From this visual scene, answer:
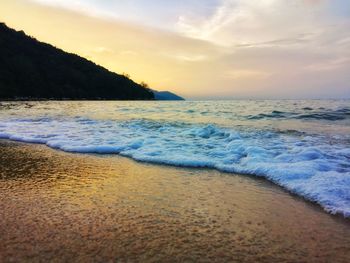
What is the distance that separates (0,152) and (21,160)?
1.39 metres

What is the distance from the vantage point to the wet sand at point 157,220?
3.35 meters

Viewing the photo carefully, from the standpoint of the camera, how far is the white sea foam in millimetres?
5832

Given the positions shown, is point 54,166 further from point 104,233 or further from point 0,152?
point 104,233

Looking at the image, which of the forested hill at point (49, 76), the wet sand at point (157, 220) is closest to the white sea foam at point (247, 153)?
the wet sand at point (157, 220)

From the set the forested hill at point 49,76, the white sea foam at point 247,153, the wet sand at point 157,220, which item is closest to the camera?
the wet sand at point 157,220

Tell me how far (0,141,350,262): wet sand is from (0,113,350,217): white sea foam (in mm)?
465

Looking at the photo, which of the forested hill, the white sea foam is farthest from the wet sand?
the forested hill

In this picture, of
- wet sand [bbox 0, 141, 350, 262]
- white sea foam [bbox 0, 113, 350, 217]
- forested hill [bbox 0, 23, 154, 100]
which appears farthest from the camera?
forested hill [bbox 0, 23, 154, 100]

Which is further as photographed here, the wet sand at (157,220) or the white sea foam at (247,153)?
the white sea foam at (247,153)

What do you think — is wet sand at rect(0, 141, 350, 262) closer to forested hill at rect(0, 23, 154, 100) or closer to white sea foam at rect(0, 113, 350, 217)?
white sea foam at rect(0, 113, 350, 217)

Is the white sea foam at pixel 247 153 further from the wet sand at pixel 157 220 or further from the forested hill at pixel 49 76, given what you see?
the forested hill at pixel 49 76

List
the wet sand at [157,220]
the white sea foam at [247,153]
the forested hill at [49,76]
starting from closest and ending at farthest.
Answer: the wet sand at [157,220]
the white sea foam at [247,153]
the forested hill at [49,76]

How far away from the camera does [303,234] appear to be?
13.0ft

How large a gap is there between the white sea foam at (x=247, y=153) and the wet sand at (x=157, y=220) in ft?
1.53
